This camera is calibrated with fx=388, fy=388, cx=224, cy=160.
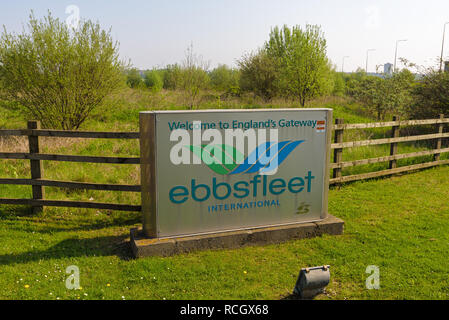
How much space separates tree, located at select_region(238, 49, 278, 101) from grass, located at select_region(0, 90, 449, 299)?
95.1ft

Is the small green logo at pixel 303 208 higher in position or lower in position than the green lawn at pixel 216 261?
higher

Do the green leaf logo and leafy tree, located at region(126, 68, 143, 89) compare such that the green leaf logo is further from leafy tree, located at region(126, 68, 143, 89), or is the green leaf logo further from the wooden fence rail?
leafy tree, located at region(126, 68, 143, 89)

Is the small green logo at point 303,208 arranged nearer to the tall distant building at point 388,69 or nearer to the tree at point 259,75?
the tall distant building at point 388,69

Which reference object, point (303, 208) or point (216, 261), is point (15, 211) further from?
point (303, 208)

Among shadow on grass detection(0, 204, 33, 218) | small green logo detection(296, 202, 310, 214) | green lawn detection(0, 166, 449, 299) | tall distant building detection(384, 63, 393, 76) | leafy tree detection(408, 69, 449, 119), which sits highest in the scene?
tall distant building detection(384, 63, 393, 76)

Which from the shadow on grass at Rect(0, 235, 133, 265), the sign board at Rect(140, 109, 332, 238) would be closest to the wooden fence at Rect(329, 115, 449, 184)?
the sign board at Rect(140, 109, 332, 238)

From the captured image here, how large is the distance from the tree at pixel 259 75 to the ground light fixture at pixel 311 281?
32585 millimetres

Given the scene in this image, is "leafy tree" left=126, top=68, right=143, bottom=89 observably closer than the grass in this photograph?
No

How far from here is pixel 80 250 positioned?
5461mm

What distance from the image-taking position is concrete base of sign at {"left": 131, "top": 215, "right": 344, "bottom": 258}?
17.0 feet

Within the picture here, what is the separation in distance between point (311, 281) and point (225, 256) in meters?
1.46

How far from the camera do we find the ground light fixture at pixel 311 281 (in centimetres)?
415

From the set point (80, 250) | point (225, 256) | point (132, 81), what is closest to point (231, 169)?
point (225, 256)

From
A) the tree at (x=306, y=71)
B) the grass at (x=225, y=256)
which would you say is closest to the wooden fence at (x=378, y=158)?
the grass at (x=225, y=256)
